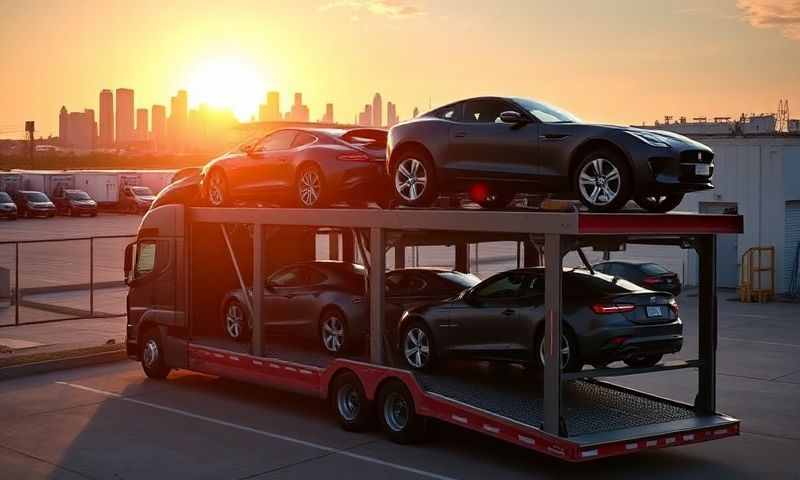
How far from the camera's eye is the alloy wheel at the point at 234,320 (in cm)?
1489

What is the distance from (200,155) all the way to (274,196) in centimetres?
14740

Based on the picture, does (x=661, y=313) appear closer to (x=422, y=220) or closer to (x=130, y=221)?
(x=422, y=220)

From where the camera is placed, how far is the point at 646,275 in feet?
86.1

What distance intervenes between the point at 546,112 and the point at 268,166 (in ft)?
15.4

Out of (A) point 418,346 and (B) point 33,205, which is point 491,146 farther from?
(B) point 33,205

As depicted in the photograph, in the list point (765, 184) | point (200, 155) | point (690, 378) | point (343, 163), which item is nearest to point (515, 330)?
point (343, 163)

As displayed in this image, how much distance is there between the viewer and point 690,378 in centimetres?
1625

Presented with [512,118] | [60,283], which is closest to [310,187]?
[512,118]

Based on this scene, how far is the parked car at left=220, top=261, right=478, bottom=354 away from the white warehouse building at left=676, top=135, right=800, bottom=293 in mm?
19187

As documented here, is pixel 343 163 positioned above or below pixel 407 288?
above

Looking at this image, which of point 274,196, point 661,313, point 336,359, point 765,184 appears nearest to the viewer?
point 661,313

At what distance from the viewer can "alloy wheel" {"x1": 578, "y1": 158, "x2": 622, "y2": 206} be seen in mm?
10242

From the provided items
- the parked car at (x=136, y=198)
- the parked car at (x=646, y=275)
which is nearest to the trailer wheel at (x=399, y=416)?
the parked car at (x=646, y=275)

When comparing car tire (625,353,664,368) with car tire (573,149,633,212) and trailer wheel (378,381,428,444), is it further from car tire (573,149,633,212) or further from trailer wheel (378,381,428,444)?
trailer wheel (378,381,428,444)
